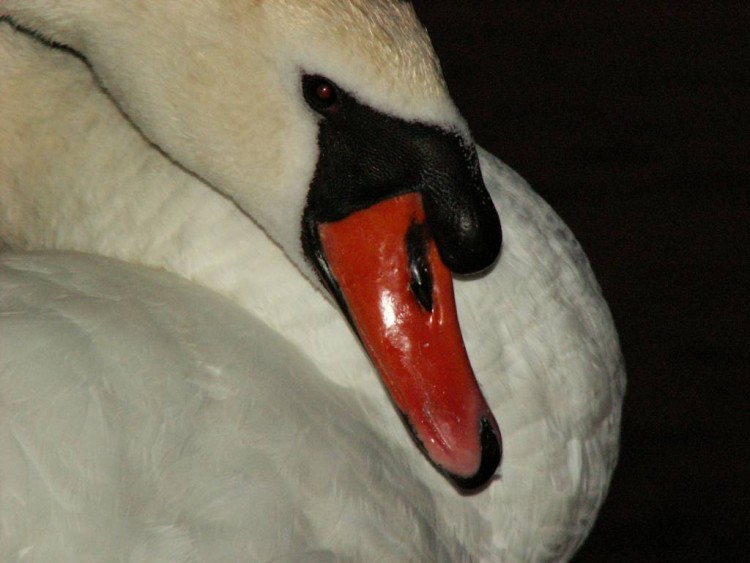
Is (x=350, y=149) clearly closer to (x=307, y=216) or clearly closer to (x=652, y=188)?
(x=307, y=216)

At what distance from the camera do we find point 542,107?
383 cm

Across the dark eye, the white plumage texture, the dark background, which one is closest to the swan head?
the dark eye

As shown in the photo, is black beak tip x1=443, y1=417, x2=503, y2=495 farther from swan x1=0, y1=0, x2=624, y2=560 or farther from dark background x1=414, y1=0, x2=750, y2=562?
dark background x1=414, y1=0, x2=750, y2=562

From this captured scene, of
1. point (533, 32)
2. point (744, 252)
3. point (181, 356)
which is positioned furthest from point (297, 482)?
point (533, 32)

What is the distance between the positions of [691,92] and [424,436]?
277 centimetres

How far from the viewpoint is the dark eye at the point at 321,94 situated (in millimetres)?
1315

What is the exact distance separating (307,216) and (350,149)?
0.09 m

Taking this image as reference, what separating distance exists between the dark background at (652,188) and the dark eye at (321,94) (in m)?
1.40

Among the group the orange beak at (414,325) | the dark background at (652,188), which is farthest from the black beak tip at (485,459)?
the dark background at (652,188)

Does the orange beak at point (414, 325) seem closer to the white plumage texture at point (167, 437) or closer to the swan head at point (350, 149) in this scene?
the swan head at point (350, 149)

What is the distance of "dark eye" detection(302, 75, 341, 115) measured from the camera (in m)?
1.32

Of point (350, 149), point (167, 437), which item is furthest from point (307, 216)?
point (167, 437)

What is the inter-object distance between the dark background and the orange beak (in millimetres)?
1208

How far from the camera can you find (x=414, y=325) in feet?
4.49
